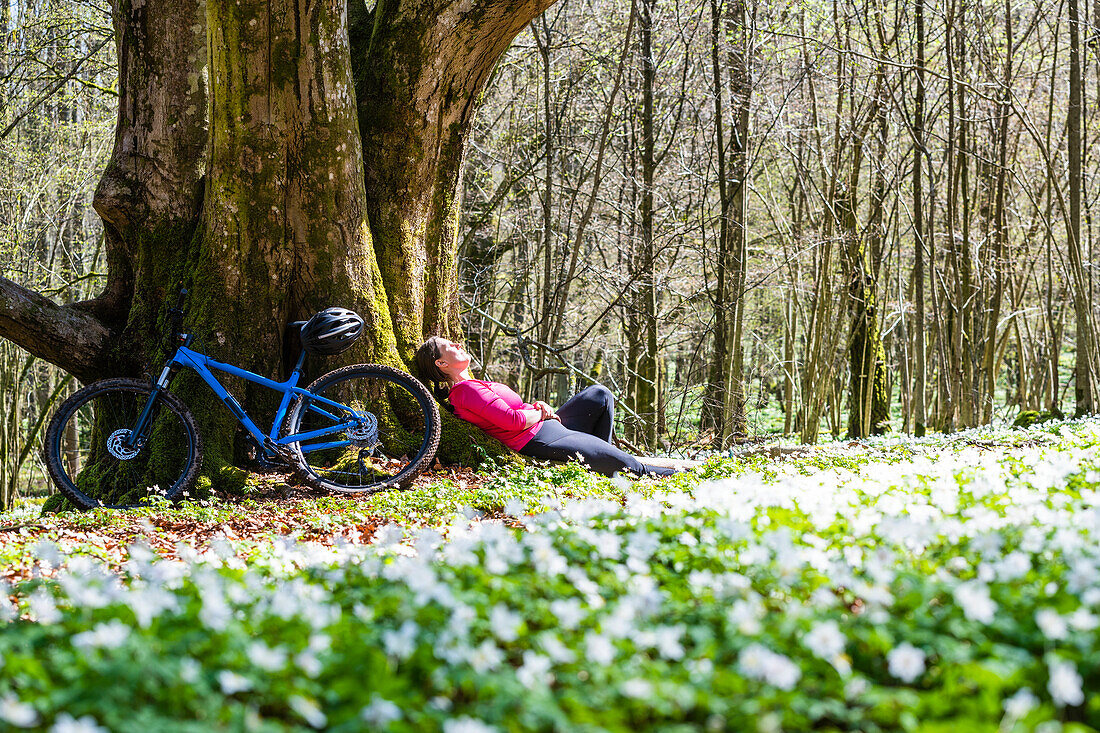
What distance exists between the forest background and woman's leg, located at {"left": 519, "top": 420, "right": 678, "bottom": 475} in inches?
137

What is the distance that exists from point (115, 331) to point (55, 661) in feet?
14.9

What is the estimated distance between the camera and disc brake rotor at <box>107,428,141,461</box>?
16.9 ft

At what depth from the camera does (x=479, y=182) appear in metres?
14.7

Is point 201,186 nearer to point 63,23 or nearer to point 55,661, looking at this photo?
point 55,661

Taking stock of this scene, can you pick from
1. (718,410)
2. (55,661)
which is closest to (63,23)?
(718,410)

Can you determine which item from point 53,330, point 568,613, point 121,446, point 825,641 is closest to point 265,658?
point 568,613

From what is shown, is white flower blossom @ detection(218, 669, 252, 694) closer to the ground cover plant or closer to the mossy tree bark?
the ground cover plant

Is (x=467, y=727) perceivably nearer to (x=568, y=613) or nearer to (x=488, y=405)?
(x=568, y=613)

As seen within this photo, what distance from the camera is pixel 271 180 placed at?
5543 mm

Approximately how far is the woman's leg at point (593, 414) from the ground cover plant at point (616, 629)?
3156 mm

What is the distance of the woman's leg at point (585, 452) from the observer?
19.5ft

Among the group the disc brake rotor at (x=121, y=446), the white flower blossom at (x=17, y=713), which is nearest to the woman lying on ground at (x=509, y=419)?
the disc brake rotor at (x=121, y=446)

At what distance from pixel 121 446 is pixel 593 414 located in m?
3.26

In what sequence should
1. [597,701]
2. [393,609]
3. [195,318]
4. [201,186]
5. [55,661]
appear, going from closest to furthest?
[597,701] → [55,661] → [393,609] → [195,318] → [201,186]
